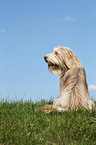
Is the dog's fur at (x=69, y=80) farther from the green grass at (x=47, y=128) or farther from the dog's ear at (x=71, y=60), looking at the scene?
the green grass at (x=47, y=128)

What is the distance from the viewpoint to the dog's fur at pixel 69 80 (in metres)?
7.39

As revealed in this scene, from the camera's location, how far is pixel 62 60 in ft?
25.6

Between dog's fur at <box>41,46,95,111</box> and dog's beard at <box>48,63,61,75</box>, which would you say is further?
dog's beard at <box>48,63,61,75</box>

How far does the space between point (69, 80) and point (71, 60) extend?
0.66 meters

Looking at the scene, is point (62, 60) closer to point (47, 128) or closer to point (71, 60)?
point (71, 60)

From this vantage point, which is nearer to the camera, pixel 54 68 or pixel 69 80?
pixel 69 80

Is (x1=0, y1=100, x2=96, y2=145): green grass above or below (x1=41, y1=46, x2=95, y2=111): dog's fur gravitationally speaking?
below

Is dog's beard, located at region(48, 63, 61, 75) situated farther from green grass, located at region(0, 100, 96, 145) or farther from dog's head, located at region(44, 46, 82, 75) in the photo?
green grass, located at region(0, 100, 96, 145)

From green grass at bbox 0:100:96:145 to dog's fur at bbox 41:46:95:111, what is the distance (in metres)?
0.26

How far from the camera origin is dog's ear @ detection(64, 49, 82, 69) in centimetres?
770

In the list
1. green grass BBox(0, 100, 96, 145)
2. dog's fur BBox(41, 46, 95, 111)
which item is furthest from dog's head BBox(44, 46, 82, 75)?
green grass BBox(0, 100, 96, 145)

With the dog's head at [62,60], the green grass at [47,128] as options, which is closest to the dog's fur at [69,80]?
the dog's head at [62,60]

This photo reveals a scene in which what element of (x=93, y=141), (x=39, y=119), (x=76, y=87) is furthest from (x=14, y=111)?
(x=93, y=141)

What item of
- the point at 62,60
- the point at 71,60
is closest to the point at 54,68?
the point at 62,60
